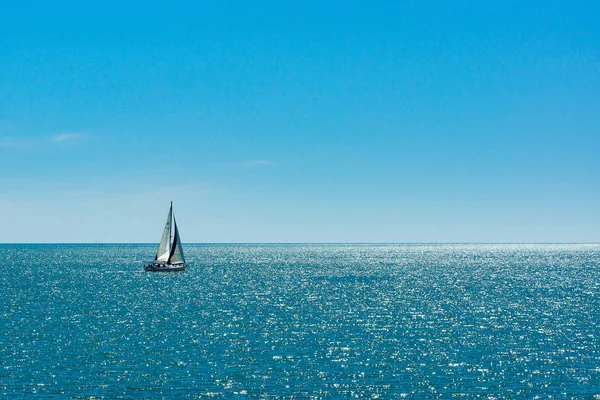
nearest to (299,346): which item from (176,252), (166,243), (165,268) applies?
(166,243)

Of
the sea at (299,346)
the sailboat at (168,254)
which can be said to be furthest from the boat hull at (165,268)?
the sea at (299,346)

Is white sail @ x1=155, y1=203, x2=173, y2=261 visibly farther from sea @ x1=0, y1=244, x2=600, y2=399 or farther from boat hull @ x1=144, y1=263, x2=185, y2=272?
Answer: sea @ x1=0, y1=244, x2=600, y2=399

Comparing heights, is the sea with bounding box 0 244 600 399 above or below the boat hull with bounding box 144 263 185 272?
below

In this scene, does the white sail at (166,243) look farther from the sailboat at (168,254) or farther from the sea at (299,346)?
the sea at (299,346)

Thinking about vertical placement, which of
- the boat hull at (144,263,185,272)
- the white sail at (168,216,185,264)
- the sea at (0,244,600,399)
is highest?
the white sail at (168,216,185,264)

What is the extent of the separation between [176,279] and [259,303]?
58.9 m

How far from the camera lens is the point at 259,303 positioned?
97.3 metres

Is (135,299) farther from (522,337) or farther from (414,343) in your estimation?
(522,337)

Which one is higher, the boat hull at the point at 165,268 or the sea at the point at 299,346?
the boat hull at the point at 165,268

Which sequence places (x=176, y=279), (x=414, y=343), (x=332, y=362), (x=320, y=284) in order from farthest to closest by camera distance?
(x=176, y=279)
(x=320, y=284)
(x=414, y=343)
(x=332, y=362)

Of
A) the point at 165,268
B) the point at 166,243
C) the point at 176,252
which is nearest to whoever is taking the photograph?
the point at 166,243

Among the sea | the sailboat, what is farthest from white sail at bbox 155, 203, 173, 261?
the sea

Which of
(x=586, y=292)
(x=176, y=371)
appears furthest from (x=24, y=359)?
(x=586, y=292)

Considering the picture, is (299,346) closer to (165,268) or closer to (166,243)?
(166,243)
